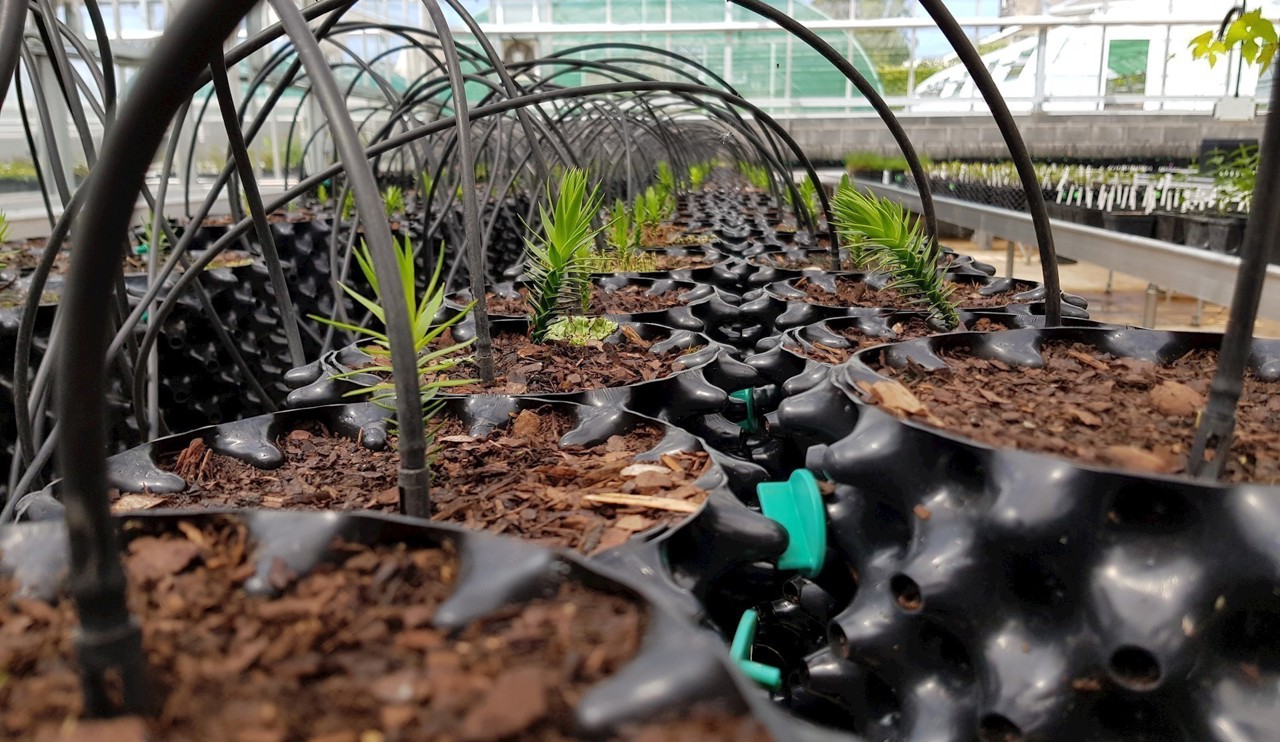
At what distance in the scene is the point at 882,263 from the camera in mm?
1059

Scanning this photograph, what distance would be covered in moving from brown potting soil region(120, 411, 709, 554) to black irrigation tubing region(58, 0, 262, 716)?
0.22 meters

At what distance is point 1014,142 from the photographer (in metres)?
0.73

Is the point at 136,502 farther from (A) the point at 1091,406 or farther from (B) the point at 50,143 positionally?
(B) the point at 50,143

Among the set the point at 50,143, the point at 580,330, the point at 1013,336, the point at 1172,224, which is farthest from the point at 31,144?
the point at 1172,224

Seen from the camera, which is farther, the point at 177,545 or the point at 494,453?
the point at 494,453

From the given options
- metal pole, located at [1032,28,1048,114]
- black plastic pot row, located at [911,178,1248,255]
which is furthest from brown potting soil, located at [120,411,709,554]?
metal pole, located at [1032,28,1048,114]

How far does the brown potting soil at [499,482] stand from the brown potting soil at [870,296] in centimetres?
61

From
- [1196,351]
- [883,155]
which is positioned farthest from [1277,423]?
[883,155]

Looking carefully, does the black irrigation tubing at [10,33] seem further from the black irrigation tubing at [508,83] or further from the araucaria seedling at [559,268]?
the black irrigation tubing at [508,83]

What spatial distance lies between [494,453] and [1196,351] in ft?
1.78

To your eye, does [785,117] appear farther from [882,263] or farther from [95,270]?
[95,270]

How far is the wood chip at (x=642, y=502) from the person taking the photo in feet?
1.55

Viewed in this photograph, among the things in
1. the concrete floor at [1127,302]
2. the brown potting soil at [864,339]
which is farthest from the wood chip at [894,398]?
the concrete floor at [1127,302]

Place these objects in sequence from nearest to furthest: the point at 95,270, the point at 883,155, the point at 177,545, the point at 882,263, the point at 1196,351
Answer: the point at 95,270, the point at 177,545, the point at 1196,351, the point at 882,263, the point at 883,155
